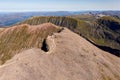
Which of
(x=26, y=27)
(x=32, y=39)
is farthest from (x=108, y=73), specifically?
(x=26, y=27)

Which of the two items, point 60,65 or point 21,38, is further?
point 21,38

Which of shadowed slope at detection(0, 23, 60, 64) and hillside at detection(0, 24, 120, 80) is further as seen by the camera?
shadowed slope at detection(0, 23, 60, 64)

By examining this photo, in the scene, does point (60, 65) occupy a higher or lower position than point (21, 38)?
higher

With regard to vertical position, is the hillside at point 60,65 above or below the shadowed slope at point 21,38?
above

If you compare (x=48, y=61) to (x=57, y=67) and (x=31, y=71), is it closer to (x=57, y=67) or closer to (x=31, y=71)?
(x=57, y=67)

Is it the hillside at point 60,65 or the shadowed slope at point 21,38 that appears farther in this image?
the shadowed slope at point 21,38
